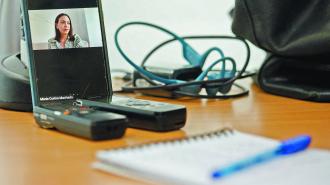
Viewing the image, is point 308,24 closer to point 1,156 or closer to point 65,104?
point 65,104

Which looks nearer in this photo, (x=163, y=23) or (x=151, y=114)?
(x=151, y=114)

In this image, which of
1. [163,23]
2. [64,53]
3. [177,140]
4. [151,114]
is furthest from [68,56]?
[163,23]

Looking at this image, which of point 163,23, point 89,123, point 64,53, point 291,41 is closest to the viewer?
point 89,123

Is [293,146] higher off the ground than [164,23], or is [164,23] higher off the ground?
[164,23]

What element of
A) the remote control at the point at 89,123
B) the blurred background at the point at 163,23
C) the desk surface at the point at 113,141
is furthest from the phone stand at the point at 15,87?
the blurred background at the point at 163,23

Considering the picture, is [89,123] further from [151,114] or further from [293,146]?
[293,146]

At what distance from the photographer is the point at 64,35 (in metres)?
0.73

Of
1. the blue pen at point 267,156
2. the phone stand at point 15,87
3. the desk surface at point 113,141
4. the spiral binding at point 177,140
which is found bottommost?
the desk surface at point 113,141

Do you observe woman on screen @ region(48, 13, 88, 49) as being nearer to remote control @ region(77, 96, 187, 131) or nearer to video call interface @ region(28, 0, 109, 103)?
video call interface @ region(28, 0, 109, 103)

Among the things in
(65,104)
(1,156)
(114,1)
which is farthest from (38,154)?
(114,1)

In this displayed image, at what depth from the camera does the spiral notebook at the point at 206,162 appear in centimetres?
43

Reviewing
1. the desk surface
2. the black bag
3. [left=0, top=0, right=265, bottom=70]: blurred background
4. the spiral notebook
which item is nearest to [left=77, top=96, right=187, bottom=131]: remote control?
the desk surface

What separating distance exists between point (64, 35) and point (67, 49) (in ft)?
0.06

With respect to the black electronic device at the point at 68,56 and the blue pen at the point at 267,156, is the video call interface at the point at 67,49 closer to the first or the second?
the black electronic device at the point at 68,56
